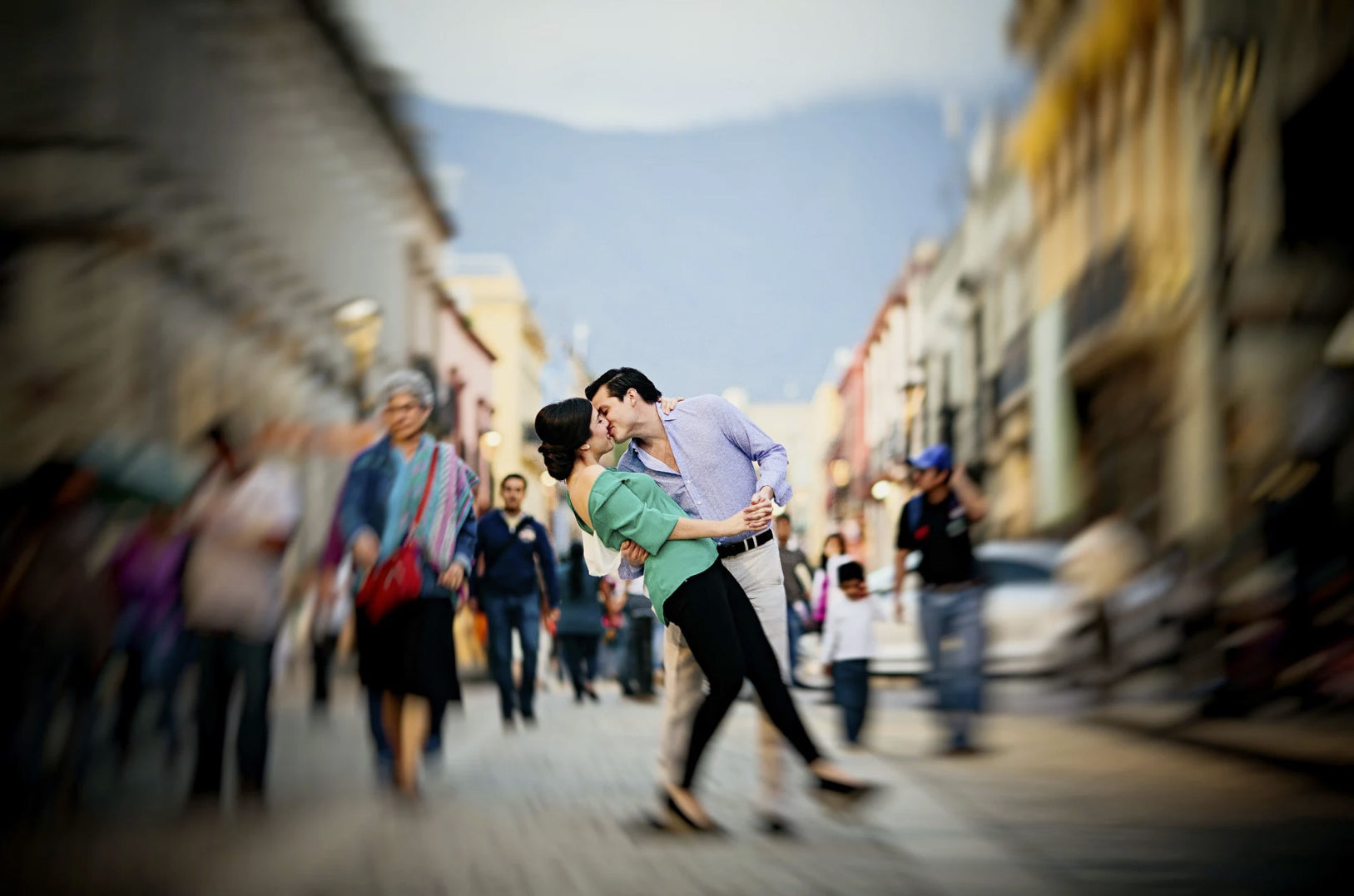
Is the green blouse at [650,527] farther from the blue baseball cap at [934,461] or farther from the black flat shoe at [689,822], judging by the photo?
the blue baseball cap at [934,461]

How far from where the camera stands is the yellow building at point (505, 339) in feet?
198

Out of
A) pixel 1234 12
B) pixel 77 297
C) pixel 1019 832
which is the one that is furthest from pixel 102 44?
pixel 1019 832

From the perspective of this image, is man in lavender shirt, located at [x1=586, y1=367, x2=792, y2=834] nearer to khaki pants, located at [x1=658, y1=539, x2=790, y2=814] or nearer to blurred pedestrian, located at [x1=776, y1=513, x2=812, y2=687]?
khaki pants, located at [x1=658, y1=539, x2=790, y2=814]

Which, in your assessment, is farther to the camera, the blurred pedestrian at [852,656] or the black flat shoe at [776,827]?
the blurred pedestrian at [852,656]

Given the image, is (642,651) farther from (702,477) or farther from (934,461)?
(702,477)

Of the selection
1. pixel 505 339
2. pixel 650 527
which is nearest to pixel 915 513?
pixel 650 527

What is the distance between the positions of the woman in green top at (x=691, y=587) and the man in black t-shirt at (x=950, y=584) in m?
3.12

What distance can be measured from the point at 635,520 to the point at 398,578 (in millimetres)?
1607

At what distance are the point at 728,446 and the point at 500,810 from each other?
5.43 ft

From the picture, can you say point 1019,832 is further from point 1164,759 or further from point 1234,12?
point 1234,12

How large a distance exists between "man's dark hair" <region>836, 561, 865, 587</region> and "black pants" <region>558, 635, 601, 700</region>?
3987mm

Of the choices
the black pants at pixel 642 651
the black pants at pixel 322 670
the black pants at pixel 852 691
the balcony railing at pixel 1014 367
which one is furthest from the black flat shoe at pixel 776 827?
the balcony railing at pixel 1014 367

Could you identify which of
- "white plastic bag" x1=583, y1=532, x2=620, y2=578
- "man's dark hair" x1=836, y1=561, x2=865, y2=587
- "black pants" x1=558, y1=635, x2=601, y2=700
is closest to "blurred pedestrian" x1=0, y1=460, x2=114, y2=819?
"white plastic bag" x1=583, y1=532, x2=620, y2=578

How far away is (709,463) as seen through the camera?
624cm
